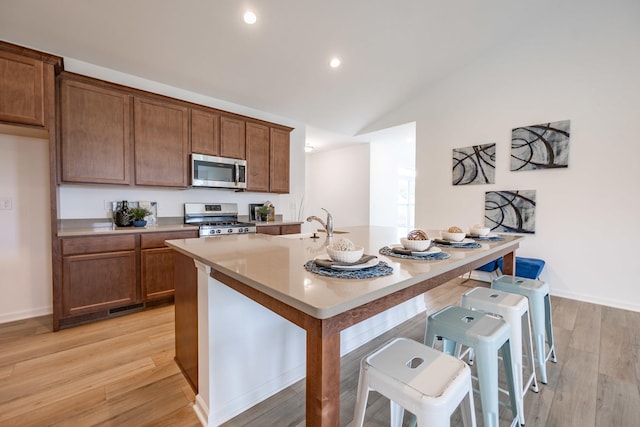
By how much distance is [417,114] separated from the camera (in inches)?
179

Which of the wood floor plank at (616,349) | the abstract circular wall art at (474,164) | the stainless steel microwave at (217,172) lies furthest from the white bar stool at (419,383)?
the abstract circular wall art at (474,164)

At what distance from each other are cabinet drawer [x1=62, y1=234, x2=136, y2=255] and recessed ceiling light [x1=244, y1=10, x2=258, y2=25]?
2401 mm

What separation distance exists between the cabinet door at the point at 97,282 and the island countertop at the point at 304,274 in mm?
1424

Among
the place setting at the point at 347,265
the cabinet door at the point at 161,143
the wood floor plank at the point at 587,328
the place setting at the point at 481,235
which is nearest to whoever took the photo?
the place setting at the point at 347,265

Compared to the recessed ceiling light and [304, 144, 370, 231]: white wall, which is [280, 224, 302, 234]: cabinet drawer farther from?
the recessed ceiling light

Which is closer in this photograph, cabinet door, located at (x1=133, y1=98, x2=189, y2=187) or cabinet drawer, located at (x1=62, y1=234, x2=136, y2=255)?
cabinet drawer, located at (x1=62, y1=234, x2=136, y2=255)

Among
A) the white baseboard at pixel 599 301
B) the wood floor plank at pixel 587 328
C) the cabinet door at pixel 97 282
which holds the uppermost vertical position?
the cabinet door at pixel 97 282

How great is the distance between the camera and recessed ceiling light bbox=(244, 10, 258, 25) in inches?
105

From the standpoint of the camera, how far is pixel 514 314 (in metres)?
1.43

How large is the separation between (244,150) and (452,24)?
9.80 ft

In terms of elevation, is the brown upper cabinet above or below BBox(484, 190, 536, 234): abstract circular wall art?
above

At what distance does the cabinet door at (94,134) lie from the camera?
247 cm

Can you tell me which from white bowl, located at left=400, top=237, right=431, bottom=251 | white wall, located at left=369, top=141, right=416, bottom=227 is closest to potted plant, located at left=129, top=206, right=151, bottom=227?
white bowl, located at left=400, top=237, right=431, bottom=251

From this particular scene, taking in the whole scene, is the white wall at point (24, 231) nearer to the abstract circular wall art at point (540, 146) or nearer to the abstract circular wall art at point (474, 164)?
the abstract circular wall art at point (474, 164)
